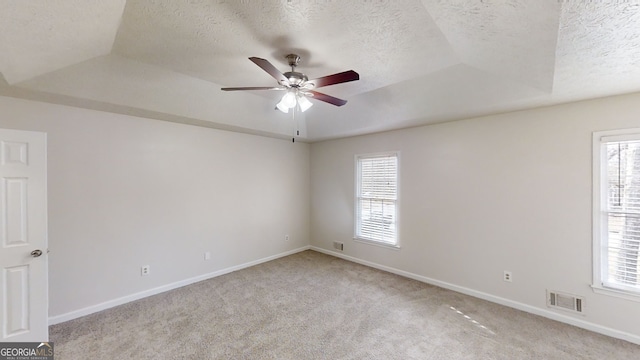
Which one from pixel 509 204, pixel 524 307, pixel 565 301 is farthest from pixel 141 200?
pixel 565 301

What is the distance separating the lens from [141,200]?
11.2 ft

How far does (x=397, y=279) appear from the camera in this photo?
3.98 m

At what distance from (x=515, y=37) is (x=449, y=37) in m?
0.44

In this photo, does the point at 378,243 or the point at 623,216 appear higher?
the point at 623,216

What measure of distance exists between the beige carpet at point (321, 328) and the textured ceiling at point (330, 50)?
2444mm

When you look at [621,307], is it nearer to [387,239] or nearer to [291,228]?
[387,239]

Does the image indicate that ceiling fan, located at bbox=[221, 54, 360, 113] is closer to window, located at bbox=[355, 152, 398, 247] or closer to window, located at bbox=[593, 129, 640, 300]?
window, located at bbox=[355, 152, 398, 247]

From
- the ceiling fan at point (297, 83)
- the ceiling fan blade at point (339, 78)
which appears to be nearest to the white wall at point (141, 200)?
the ceiling fan at point (297, 83)

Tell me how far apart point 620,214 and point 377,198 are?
2.84 m

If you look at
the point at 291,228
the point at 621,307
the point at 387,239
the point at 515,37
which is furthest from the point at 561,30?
the point at 291,228

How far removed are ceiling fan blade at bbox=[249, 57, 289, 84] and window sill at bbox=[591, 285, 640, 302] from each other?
12.5 feet

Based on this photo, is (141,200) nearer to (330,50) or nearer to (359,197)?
(330,50)

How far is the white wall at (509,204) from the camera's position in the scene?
2.70m

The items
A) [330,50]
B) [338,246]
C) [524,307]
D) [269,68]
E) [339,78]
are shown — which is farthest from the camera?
[338,246]
